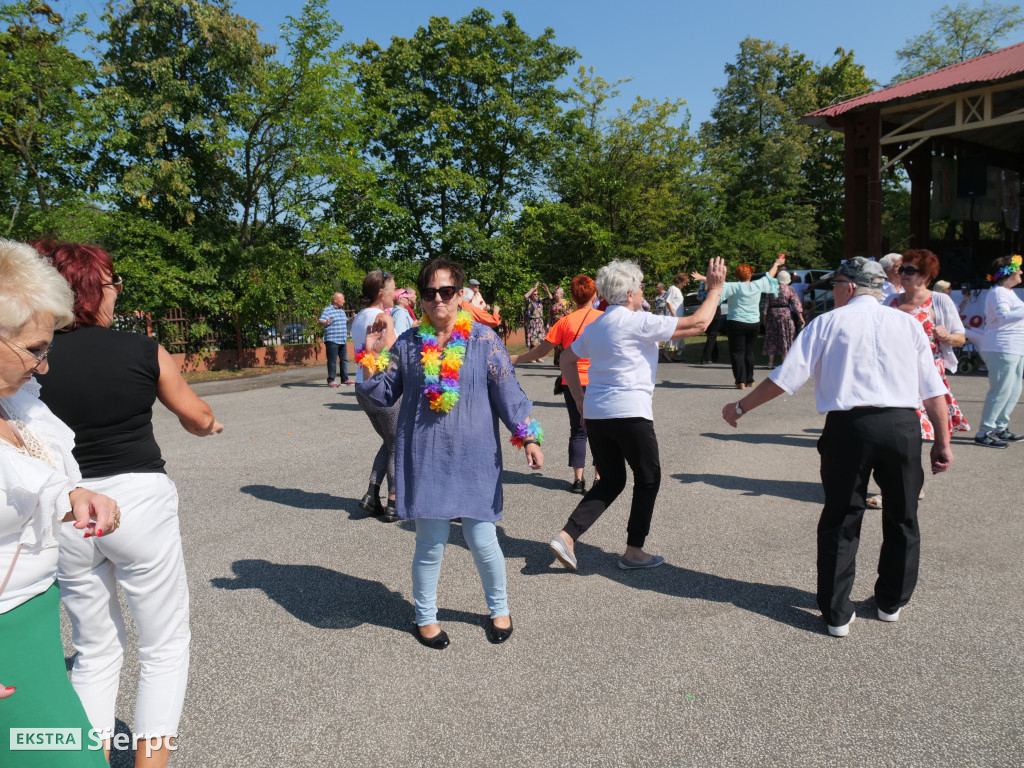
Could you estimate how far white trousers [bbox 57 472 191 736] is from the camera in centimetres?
232

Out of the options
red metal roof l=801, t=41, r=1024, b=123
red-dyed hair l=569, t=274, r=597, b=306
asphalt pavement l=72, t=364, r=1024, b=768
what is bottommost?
asphalt pavement l=72, t=364, r=1024, b=768

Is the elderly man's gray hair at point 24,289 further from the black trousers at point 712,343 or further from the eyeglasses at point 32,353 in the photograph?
the black trousers at point 712,343

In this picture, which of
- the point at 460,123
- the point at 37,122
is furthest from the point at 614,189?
the point at 37,122

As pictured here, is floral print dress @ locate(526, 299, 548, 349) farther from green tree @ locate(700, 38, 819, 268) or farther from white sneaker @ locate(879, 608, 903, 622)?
green tree @ locate(700, 38, 819, 268)

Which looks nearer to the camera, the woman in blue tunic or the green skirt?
the green skirt

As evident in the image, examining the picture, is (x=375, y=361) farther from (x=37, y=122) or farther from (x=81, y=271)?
(x=37, y=122)

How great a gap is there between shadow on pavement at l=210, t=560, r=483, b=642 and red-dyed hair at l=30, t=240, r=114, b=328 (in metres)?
2.03

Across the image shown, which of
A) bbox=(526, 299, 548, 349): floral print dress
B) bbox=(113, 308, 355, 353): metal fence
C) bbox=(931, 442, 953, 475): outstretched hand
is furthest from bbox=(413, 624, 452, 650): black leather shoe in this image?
bbox=(113, 308, 355, 353): metal fence

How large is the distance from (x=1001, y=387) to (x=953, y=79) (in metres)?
11.8

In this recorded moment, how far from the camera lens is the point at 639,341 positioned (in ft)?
13.8

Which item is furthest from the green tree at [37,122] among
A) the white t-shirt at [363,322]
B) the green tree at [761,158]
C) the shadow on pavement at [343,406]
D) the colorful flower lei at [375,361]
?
the green tree at [761,158]

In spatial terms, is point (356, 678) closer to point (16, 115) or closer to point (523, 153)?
point (16, 115)

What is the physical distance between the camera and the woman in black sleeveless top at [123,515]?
233 cm

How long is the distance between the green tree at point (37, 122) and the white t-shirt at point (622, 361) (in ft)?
51.2
